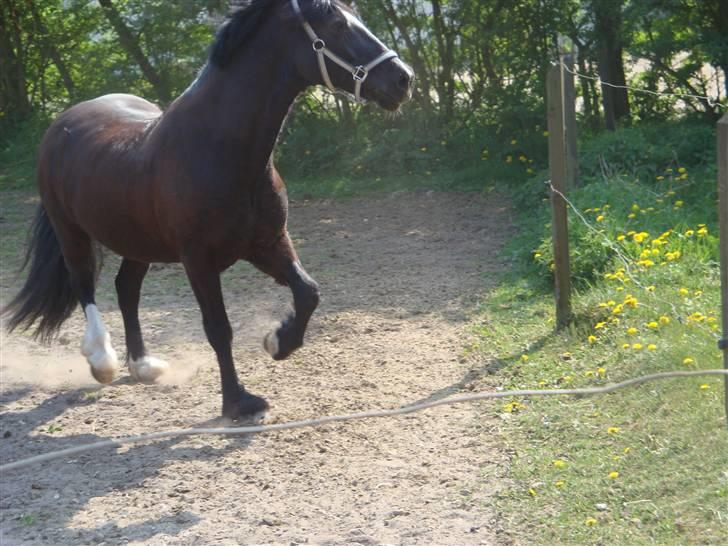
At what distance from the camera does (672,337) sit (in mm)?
5219

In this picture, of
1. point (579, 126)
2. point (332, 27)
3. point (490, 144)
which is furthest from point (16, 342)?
point (579, 126)

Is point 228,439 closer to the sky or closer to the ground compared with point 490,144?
closer to the ground

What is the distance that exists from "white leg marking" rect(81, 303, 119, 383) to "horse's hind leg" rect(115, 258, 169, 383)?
0.25 m

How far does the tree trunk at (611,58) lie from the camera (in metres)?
10.5

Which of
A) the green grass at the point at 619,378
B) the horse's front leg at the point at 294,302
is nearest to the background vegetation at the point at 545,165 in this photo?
the green grass at the point at 619,378

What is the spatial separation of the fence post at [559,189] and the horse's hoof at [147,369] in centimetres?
248

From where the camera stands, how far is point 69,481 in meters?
4.67

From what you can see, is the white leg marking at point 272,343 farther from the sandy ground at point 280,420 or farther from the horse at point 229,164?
the sandy ground at point 280,420

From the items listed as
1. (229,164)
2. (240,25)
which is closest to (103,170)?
(229,164)

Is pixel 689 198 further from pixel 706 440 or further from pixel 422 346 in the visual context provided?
pixel 706 440

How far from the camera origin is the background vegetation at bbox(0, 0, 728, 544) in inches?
164

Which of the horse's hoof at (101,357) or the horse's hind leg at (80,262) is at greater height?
the horse's hind leg at (80,262)

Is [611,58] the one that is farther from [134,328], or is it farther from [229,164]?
[229,164]

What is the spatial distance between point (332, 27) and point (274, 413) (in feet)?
6.78
